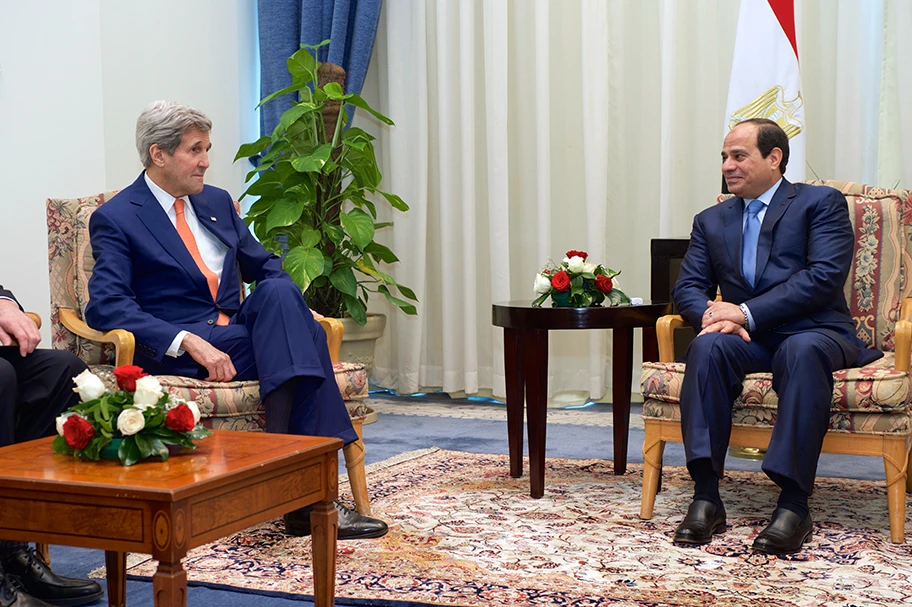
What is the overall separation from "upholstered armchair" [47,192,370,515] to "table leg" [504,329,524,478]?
620mm

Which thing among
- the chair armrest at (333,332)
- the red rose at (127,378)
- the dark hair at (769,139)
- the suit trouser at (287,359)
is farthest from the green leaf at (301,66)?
the red rose at (127,378)

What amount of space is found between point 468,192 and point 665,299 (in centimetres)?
152

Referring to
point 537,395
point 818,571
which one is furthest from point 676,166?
point 818,571

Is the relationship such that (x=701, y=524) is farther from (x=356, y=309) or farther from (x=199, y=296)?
(x=356, y=309)

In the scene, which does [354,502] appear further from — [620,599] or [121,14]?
[121,14]

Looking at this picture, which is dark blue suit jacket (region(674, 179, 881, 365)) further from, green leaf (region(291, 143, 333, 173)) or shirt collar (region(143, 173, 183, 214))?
green leaf (region(291, 143, 333, 173))

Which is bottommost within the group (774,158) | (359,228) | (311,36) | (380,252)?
(380,252)

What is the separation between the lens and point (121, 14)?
4.40 m

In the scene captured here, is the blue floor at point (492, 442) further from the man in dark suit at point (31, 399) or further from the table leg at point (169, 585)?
the table leg at point (169, 585)

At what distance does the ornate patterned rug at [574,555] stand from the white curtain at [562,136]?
6.09ft

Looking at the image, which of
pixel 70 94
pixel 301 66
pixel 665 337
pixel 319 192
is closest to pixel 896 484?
pixel 665 337

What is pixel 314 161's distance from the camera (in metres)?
4.46

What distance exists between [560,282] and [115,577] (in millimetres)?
1720

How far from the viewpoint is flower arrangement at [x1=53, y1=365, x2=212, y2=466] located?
1.72m
